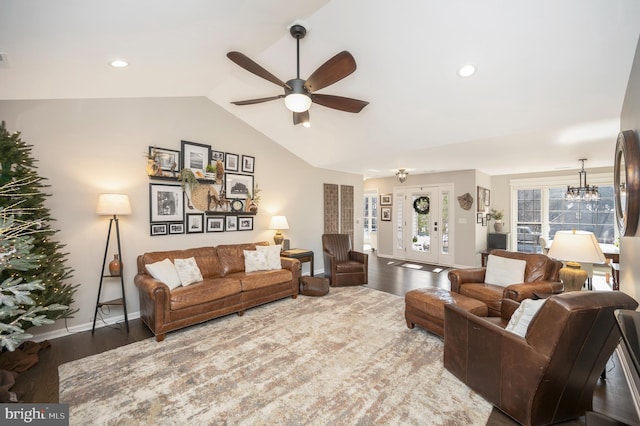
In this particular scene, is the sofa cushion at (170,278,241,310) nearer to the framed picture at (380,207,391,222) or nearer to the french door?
the french door

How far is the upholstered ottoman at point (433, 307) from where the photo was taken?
8.93 ft

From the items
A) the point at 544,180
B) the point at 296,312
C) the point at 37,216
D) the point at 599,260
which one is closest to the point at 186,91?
the point at 37,216

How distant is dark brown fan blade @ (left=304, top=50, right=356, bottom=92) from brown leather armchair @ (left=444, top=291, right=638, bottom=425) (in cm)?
211

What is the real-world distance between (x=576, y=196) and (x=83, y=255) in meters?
8.36

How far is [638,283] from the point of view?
7.06 ft

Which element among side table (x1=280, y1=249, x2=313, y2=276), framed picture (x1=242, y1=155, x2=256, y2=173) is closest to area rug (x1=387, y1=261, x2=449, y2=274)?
side table (x1=280, y1=249, x2=313, y2=276)

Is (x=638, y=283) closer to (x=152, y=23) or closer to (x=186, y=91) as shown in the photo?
(x=152, y=23)

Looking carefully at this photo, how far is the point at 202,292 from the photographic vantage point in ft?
10.4

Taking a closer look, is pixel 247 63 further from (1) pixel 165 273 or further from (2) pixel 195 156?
(1) pixel 165 273

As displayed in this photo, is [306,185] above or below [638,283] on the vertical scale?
above

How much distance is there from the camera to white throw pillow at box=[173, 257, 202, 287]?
10.9 feet

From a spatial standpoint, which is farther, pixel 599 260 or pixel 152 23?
pixel 599 260

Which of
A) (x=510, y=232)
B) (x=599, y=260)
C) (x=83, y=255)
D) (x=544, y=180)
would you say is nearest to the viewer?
(x=599, y=260)

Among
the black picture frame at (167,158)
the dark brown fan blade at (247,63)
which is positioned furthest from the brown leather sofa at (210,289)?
the dark brown fan blade at (247,63)
